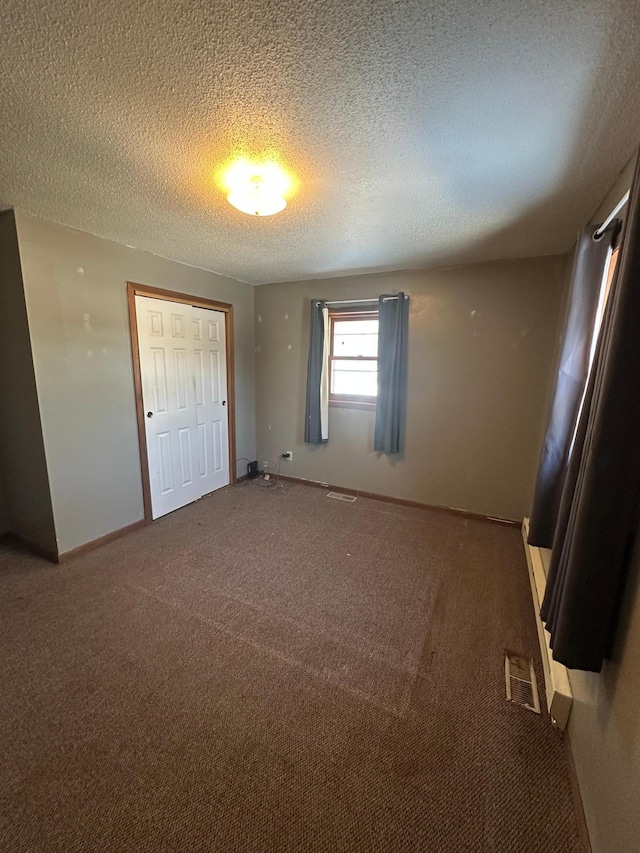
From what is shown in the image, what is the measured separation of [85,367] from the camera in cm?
244

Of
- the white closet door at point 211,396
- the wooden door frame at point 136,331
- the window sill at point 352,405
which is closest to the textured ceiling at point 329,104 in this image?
the wooden door frame at point 136,331

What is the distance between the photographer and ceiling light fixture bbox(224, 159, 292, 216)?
1.51 m

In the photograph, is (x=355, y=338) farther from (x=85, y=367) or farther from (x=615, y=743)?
(x=615, y=743)

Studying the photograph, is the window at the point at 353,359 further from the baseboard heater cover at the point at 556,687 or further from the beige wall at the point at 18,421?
the beige wall at the point at 18,421

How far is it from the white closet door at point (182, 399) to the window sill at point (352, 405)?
4.07 feet

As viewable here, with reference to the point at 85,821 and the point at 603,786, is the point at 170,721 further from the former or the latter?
the point at 603,786

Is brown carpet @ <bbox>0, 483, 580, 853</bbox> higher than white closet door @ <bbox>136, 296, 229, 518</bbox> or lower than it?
lower

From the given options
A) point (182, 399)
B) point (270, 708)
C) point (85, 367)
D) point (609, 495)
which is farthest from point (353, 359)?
point (270, 708)

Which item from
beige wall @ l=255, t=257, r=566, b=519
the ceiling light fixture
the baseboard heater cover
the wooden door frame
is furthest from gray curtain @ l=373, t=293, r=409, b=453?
the baseboard heater cover

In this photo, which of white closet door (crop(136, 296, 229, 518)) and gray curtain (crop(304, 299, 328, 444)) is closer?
white closet door (crop(136, 296, 229, 518))

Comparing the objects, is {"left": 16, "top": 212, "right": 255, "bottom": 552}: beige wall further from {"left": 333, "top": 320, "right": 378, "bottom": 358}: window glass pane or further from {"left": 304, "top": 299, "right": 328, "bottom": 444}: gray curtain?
{"left": 333, "top": 320, "right": 378, "bottom": 358}: window glass pane

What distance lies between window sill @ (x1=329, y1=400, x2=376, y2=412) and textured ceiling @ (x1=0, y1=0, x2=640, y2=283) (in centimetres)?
184

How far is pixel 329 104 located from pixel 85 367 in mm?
2278

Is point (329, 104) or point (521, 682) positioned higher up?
point (329, 104)
